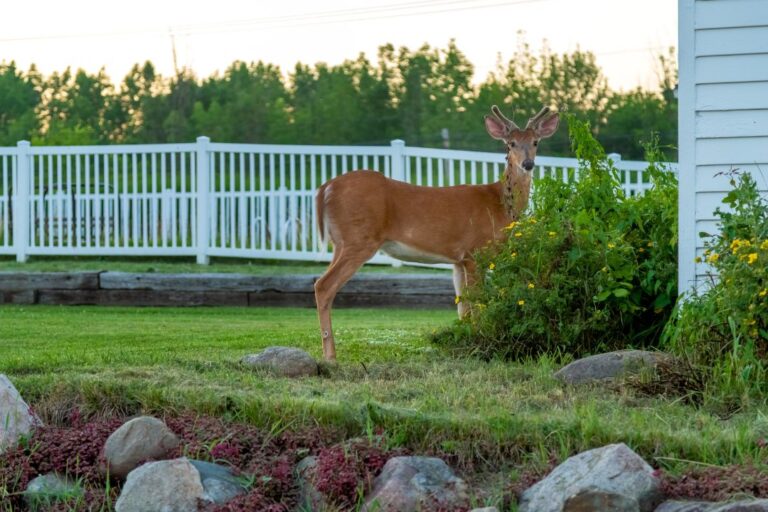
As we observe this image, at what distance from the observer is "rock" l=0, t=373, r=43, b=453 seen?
5961 mm

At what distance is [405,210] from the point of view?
370 inches

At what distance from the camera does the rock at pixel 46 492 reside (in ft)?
18.8

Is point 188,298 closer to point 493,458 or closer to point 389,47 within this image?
point 493,458

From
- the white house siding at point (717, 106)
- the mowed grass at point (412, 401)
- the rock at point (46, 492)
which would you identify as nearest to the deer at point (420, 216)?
the mowed grass at point (412, 401)

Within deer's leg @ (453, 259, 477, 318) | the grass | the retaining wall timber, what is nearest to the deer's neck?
deer's leg @ (453, 259, 477, 318)

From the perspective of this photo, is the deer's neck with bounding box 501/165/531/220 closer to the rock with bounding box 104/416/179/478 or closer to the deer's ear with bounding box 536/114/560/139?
the deer's ear with bounding box 536/114/560/139

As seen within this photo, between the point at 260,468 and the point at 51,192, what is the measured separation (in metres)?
12.8

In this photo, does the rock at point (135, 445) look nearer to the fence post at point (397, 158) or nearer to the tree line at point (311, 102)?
the fence post at point (397, 158)

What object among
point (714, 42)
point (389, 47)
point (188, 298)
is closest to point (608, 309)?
point (714, 42)

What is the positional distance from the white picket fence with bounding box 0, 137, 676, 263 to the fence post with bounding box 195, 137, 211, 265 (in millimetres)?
13

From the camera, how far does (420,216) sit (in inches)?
373

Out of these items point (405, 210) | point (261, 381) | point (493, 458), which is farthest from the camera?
point (405, 210)

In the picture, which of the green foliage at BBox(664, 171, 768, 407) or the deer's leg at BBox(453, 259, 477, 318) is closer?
the green foliage at BBox(664, 171, 768, 407)

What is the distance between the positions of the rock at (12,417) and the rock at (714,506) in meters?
2.84
